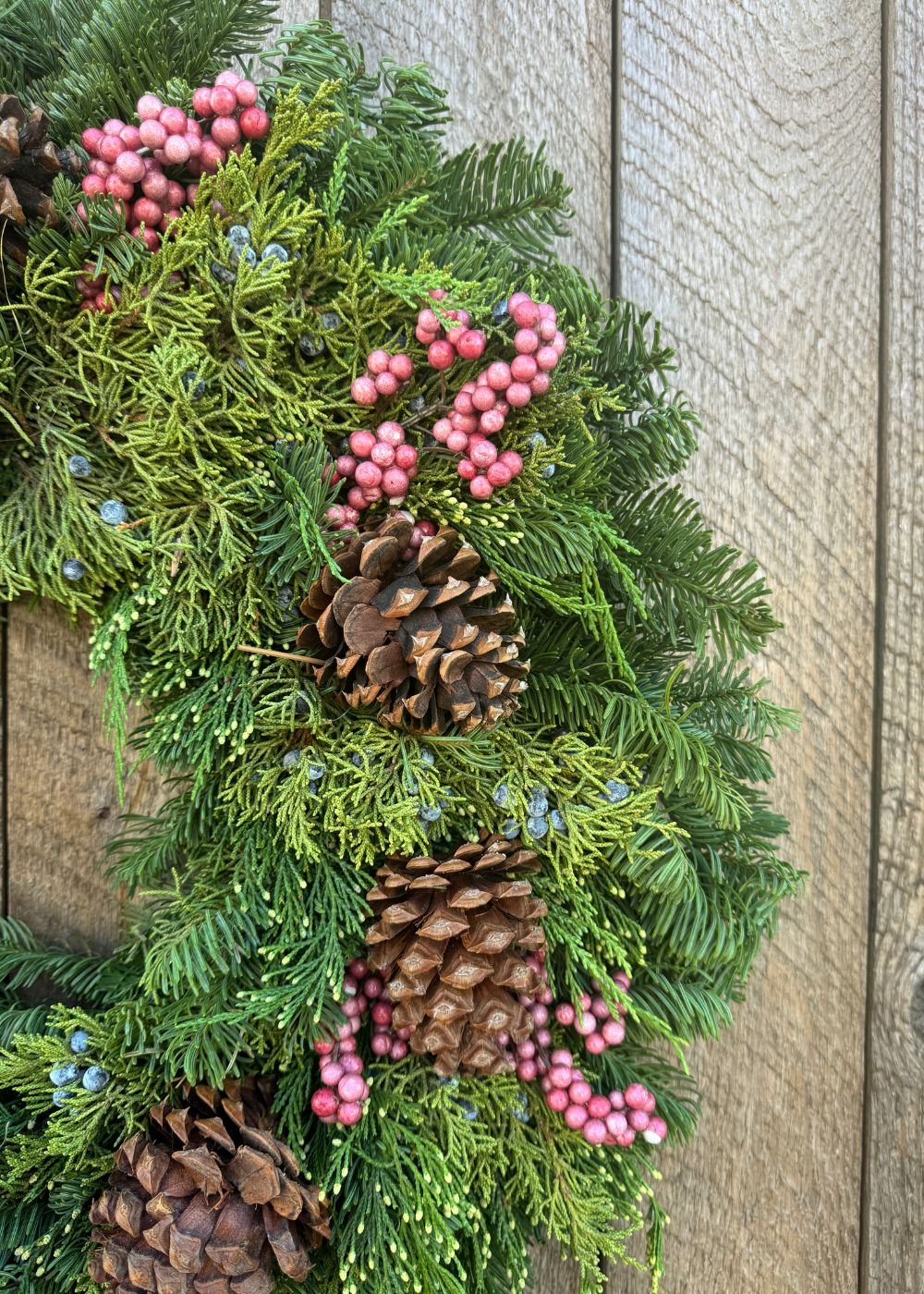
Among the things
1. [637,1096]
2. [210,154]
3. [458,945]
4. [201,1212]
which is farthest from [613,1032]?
[210,154]

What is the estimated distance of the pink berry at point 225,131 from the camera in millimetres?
506

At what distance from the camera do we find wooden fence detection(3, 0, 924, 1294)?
28.8 inches

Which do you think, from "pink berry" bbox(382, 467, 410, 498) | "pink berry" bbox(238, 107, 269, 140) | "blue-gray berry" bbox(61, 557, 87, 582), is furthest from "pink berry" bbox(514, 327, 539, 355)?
"blue-gray berry" bbox(61, 557, 87, 582)

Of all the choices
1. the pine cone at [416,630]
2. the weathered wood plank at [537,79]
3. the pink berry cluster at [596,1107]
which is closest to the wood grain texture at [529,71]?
the weathered wood plank at [537,79]

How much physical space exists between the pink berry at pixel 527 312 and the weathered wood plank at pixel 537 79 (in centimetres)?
27

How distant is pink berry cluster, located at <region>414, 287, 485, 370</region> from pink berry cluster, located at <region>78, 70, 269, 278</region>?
156 millimetres

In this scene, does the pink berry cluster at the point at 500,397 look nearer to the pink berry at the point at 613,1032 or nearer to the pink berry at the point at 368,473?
the pink berry at the point at 368,473

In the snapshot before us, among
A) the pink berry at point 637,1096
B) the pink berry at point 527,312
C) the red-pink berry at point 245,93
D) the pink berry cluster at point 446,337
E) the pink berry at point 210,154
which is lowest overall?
the pink berry at point 637,1096

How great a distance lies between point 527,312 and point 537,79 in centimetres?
36

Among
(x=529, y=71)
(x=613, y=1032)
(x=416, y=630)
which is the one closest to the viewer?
(x=416, y=630)

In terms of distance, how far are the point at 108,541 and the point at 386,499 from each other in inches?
6.9

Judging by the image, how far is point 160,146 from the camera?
504 millimetres

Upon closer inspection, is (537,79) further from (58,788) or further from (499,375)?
(58,788)

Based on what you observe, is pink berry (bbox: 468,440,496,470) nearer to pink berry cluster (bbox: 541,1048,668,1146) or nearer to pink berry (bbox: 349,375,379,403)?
pink berry (bbox: 349,375,379,403)
